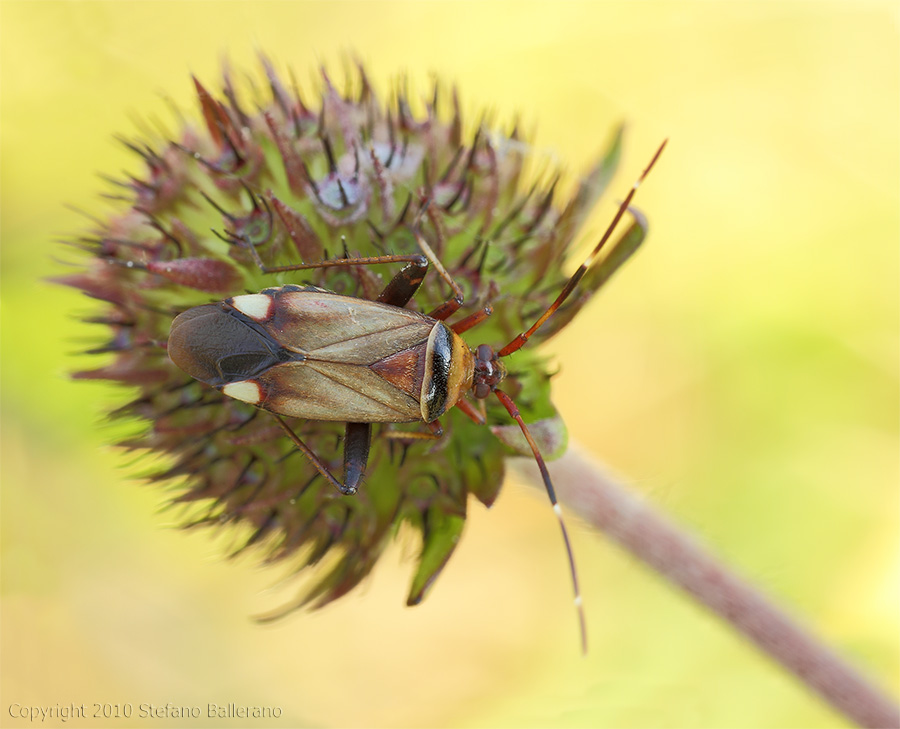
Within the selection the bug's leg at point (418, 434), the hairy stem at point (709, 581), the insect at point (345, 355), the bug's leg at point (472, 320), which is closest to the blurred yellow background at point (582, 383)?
the hairy stem at point (709, 581)

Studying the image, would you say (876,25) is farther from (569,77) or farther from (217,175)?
(217,175)

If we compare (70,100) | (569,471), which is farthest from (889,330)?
(70,100)

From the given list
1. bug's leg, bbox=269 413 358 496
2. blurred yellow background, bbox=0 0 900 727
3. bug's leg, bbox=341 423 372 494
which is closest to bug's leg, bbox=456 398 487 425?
bug's leg, bbox=341 423 372 494

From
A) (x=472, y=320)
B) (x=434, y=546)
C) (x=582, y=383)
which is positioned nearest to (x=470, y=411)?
(x=472, y=320)

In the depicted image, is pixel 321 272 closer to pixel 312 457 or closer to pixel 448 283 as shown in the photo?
pixel 448 283

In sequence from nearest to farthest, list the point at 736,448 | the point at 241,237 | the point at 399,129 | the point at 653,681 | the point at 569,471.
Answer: the point at 241,237, the point at 399,129, the point at 569,471, the point at 653,681, the point at 736,448

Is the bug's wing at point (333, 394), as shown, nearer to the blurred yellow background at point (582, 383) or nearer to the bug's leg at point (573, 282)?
the bug's leg at point (573, 282)

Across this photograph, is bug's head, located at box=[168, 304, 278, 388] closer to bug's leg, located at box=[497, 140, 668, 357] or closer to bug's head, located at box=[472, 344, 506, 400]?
bug's head, located at box=[472, 344, 506, 400]
